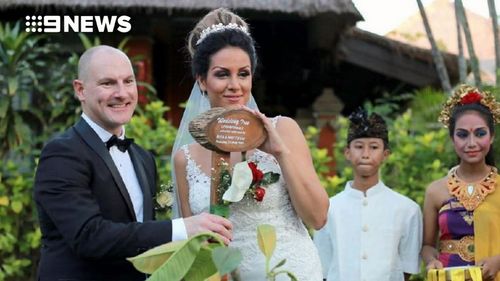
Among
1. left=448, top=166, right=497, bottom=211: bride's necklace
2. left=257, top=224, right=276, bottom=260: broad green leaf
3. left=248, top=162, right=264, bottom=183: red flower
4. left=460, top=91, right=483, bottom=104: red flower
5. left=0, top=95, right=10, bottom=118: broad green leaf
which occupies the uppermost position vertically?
left=0, top=95, right=10, bottom=118: broad green leaf

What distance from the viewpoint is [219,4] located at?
8.87 m

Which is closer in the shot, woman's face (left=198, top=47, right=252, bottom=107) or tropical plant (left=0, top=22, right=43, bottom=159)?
woman's face (left=198, top=47, right=252, bottom=107)

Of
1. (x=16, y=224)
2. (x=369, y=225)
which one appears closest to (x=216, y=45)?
(x=369, y=225)

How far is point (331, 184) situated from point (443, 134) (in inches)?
36.4

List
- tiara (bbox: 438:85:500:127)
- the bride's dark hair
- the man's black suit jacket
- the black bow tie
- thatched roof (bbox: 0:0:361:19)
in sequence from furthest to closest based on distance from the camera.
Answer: thatched roof (bbox: 0:0:361:19)
tiara (bbox: 438:85:500:127)
the bride's dark hair
the black bow tie
the man's black suit jacket

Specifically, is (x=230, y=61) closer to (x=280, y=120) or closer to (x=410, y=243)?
(x=280, y=120)

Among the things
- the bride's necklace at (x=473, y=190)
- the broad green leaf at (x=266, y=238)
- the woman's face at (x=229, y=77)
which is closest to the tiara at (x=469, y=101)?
the bride's necklace at (x=473, y=190)

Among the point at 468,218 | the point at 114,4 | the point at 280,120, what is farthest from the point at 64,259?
the point at 114,4

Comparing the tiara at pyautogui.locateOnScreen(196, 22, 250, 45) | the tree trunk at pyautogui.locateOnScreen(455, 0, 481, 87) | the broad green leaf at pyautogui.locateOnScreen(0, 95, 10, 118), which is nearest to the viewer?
the tiara at pyautogui.locateOnScreen(196, 22, 250, 45)

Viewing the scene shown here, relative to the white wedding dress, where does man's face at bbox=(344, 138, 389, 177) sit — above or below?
above

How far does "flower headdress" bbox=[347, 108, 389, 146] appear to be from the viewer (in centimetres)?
553

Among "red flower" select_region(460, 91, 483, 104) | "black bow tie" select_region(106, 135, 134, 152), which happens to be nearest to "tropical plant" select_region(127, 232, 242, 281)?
"black bow tie" select_region(106, 135, 134, 152)

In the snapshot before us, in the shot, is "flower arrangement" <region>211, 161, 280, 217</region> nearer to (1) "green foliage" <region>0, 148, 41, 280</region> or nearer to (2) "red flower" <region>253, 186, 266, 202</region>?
(2) "red flower" <region>253, 186, 266, 202</region>

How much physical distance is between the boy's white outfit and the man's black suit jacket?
2.04m
